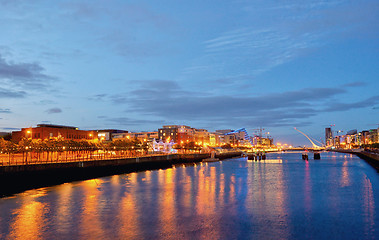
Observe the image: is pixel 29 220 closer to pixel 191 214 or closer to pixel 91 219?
pixel 91 219

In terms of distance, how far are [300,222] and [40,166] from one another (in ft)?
134

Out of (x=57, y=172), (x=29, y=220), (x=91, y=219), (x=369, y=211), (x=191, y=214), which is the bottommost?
(x=369, y=211)

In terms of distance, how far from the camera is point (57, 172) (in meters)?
56.3

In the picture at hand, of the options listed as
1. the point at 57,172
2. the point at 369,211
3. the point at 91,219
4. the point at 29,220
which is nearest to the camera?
the point at 29,220

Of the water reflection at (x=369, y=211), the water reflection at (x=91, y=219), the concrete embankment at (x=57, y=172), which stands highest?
the concrete embankment at (x=57, y=172)

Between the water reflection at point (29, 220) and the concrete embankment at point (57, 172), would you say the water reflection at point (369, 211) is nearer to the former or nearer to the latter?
the water reflection at point (29, 220)

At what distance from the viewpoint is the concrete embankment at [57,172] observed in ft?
150

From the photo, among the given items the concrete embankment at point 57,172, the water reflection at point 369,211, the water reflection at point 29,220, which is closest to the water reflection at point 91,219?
the water reflection at point 29,220

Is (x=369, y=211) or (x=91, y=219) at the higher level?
(x=91, y=219)

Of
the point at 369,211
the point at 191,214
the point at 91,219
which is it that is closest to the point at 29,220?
the point at 91,219

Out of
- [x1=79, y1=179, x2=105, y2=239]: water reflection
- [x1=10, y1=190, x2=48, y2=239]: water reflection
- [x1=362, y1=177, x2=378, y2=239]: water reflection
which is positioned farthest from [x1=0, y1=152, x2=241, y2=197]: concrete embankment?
[x1=362, y1=177, x2=378, y2=239]: water reflection

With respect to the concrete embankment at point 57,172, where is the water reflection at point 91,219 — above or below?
below

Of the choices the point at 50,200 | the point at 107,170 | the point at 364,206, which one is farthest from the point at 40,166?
the point at 364,206

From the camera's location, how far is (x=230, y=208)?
1299 inches
